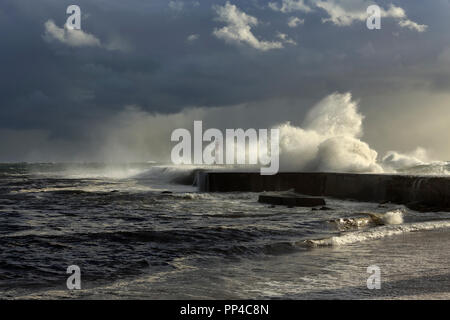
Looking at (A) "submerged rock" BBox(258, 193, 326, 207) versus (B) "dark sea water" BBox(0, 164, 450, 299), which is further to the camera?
(A) "submerged rock" BBox(258, 193, 326, 207)

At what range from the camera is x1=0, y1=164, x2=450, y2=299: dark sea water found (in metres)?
4.58

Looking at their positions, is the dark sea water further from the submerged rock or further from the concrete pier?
the concrete pier

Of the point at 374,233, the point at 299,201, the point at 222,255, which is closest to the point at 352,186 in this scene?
the point at 299,201

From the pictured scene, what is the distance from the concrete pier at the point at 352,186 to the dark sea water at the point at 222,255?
195cm

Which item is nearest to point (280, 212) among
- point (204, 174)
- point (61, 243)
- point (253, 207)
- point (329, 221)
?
point (253, 207)

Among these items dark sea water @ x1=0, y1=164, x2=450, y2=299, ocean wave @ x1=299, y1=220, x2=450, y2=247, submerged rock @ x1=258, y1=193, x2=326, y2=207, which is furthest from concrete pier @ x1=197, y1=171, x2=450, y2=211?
ocean wave @ x1=299, y1=220, x2=450, y2=247

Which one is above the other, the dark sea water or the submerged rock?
the submerged rock

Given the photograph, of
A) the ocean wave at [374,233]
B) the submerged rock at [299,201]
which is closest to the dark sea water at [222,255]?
the ocean wave at [374,233]

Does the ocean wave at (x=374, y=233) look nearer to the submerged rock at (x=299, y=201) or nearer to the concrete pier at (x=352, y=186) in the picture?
the concrete pier at (x=352, y=186)

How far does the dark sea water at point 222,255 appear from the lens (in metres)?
4.58

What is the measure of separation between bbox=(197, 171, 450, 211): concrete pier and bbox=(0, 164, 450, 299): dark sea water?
1.95m

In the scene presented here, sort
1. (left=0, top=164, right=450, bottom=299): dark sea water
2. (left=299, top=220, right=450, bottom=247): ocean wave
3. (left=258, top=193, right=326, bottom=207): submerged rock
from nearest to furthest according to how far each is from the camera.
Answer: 1. (left=0, top=164, right=450, bottom=299): dark sea water
2. (left=299, top=220, right=450, bottom=247): ocean wave
3. (left=258, top=193, right=326, bottom=207): submerged rock

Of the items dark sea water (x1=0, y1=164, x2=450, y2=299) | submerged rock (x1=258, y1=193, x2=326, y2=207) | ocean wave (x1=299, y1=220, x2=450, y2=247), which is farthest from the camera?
submerged rock (x1=258, y1=193, x2=326, y2=207)
